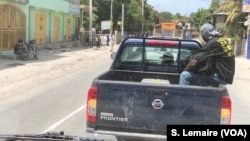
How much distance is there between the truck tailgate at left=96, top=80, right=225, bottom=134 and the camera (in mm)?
5301

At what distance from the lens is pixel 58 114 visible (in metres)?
9.83

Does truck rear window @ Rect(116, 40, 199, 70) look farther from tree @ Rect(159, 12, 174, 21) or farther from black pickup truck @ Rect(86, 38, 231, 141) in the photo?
tree @ Rect(159, 12, 174, 21)

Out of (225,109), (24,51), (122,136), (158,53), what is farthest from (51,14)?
(225,109)

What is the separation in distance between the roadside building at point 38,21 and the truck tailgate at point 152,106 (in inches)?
890

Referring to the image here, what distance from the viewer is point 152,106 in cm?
538

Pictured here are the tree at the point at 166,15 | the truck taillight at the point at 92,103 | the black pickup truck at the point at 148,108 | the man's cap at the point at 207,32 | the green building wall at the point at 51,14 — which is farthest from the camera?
the tree at the point at 166,15

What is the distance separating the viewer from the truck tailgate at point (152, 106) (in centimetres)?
530

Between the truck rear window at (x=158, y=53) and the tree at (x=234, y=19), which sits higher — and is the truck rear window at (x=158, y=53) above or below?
below

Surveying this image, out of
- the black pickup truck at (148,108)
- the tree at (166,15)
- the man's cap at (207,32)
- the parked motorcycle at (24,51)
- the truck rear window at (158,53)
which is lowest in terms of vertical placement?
the parked motorcycle at (24,51)
